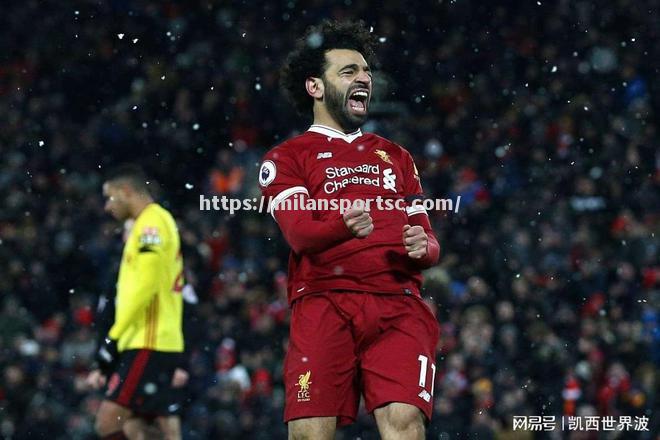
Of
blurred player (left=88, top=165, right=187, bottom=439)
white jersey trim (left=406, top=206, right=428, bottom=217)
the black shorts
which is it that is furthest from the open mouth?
the black shorts

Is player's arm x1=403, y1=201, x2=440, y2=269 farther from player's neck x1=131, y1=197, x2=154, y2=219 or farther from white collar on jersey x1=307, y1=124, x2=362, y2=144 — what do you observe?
player's neck x1=131, y1=197, x2=154, y2=219

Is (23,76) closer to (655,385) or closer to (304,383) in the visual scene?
(655,385)

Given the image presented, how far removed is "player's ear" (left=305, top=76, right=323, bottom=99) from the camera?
4.45 meters

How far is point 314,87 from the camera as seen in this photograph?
176 inches

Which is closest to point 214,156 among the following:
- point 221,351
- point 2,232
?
point 2,232

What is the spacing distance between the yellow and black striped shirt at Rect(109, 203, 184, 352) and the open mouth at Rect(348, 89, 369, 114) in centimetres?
221

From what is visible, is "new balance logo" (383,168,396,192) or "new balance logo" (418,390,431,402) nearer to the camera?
"new balance logo" (418,390,431,402)

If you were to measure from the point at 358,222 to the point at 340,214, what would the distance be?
300 millimetres

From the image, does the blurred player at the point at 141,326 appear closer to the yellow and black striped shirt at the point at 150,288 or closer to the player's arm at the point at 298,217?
the yellow and black striped shirt at the point at 150,288

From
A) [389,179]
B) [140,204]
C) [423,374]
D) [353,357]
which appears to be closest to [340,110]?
[389,179]

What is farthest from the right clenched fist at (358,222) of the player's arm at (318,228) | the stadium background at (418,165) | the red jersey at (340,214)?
the stadium background at (418,165)

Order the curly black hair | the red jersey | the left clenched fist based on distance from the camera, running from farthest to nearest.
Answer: the curly black hair → the red jersey → the left clenched fist

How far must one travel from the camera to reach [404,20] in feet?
48.1

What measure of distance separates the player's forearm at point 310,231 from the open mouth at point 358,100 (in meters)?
0.54
